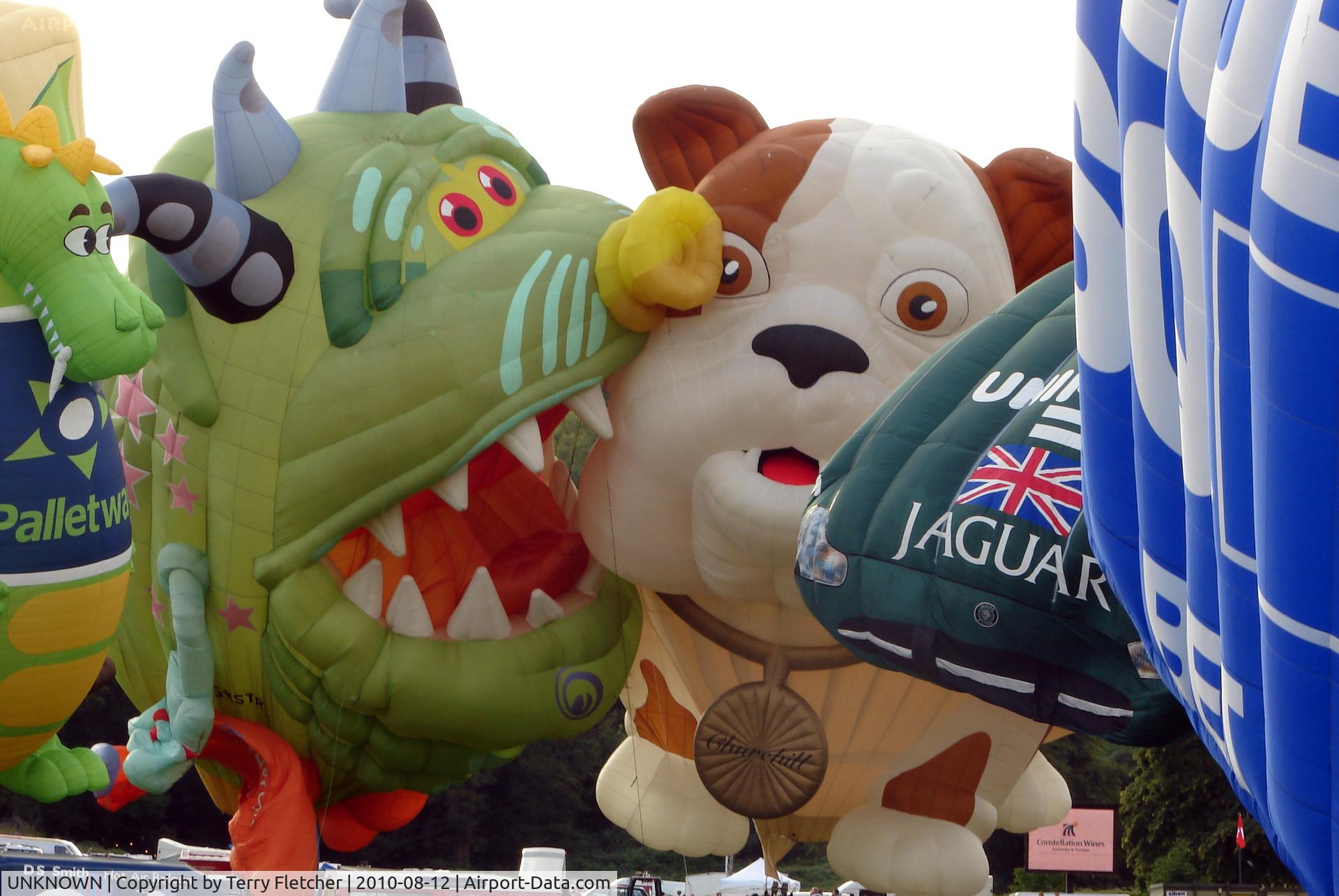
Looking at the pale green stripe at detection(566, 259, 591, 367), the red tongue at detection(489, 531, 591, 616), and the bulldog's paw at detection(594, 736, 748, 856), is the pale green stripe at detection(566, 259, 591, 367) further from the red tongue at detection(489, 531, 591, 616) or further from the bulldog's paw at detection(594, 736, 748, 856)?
the bulldog's paw at detection(594, 736, 748, 856)

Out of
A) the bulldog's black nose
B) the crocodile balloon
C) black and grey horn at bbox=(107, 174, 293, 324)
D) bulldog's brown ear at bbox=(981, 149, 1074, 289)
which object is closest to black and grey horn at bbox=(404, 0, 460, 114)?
the crocodile balloon

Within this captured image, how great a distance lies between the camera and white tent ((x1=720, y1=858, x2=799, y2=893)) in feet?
45.7

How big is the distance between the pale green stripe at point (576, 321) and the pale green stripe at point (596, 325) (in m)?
0.05

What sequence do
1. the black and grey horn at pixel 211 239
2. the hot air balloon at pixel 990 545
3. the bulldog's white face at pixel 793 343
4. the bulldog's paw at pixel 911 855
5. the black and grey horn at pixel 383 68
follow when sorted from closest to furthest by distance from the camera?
1. the hot air balloon at pixel 990 545
2. the black and grey horn at pixel 211 239
3. the bulldog's white face at pixel 793 343
4. the bulldog's paw at pixel 911 855
5. the black and grey horn at pixel 383 68

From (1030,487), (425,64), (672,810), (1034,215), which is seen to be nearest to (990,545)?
(1030,487)

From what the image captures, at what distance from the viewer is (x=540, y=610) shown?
9.10 metres

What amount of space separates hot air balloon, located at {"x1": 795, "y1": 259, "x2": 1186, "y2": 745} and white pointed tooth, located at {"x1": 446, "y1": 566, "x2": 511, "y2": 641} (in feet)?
9.73

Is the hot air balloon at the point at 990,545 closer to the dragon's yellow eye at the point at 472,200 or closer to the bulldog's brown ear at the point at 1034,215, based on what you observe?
the bulldog's brown ear at the point at 1034,215

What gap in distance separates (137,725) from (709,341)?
3302 mm

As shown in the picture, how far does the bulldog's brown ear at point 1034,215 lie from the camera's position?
8906 millimetres

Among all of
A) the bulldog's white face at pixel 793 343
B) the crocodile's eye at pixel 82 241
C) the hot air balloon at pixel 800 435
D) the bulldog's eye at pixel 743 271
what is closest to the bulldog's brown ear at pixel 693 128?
the hot air balloon at pixel 800 435

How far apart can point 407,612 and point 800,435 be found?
2.04 meters

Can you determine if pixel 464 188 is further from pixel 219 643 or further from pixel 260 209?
pixel 219 643

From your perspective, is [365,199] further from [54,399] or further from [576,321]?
[54,399]
